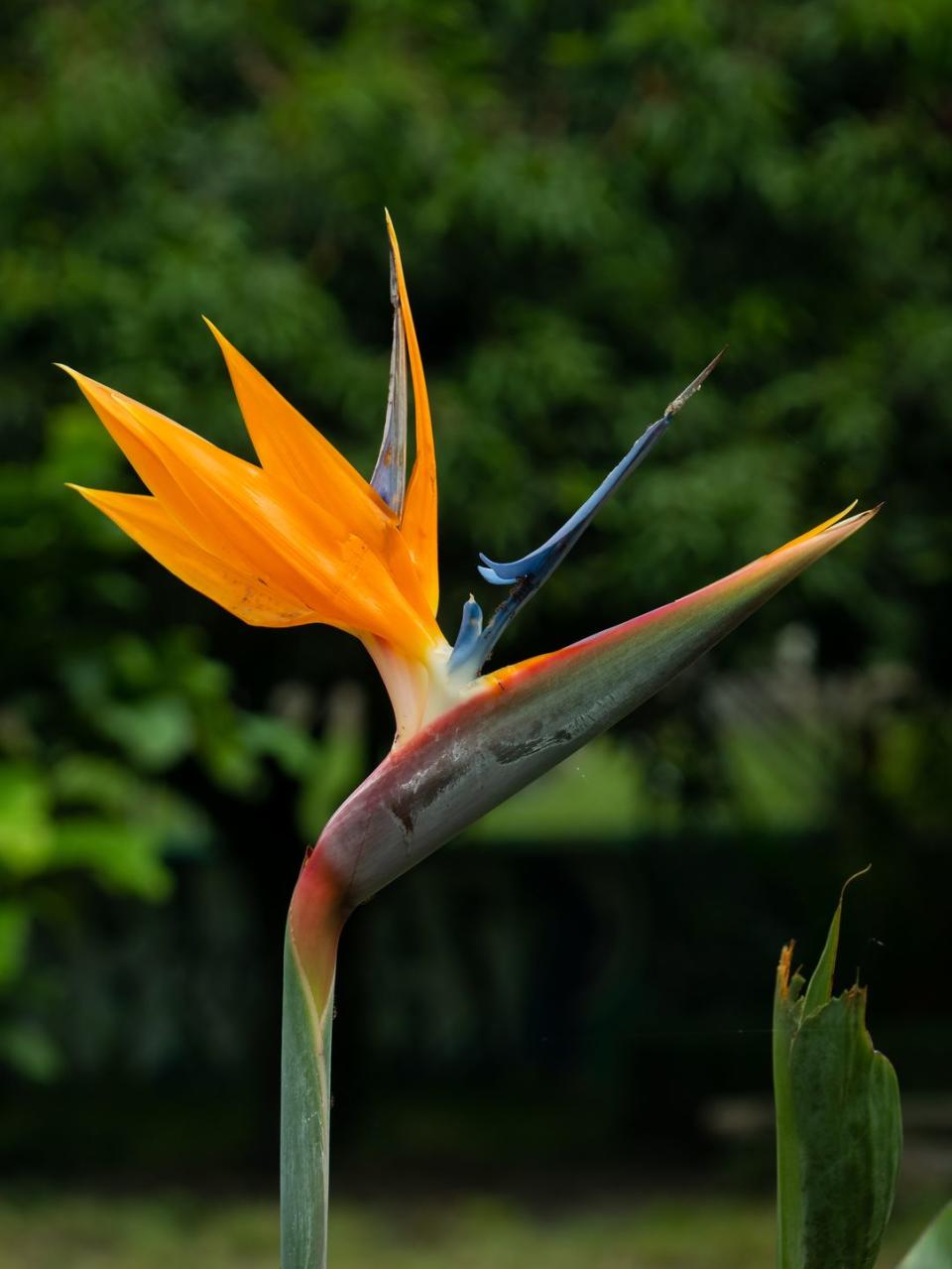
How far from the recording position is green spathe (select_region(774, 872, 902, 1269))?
565 millimetres

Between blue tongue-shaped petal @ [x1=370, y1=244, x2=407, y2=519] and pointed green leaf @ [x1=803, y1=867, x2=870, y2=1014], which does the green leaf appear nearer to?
pointed green leaf @ [x1=803, y1=867, x2=870, y2=1014]

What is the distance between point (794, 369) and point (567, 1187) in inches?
80.9

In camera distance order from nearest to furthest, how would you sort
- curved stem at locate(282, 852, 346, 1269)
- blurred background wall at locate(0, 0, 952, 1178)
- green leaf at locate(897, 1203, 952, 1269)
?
curved stem at locate(282, 852, 346, 1269) < green leaf at locate(897, 1203, 952, 1269) < blurred background wall at locate(0, 0, 952, 1178)

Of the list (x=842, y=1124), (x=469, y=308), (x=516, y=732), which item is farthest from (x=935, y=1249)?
(x=469, y=308)

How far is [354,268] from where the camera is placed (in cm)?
339

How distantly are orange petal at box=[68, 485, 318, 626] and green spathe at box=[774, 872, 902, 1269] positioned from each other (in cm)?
20

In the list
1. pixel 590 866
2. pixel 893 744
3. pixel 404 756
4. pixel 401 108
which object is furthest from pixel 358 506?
pixel 893 744

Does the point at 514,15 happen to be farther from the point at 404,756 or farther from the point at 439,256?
the point at 404,756

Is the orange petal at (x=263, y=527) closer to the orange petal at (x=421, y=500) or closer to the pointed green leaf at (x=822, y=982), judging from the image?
→ the orange petal at (x=421, y=500)

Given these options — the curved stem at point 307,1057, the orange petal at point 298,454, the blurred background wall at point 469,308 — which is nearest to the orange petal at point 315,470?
the orange petal at point 298,454

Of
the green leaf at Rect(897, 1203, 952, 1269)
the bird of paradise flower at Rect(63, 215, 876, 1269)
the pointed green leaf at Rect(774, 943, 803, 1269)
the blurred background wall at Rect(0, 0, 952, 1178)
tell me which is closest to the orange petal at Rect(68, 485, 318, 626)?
the bird of paradise flower at Rect(63, 215, 876, 1269)

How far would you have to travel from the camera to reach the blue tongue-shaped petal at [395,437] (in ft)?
1.96

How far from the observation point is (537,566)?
59 centimetres

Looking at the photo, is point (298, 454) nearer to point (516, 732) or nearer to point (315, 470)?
point (315, 470)
